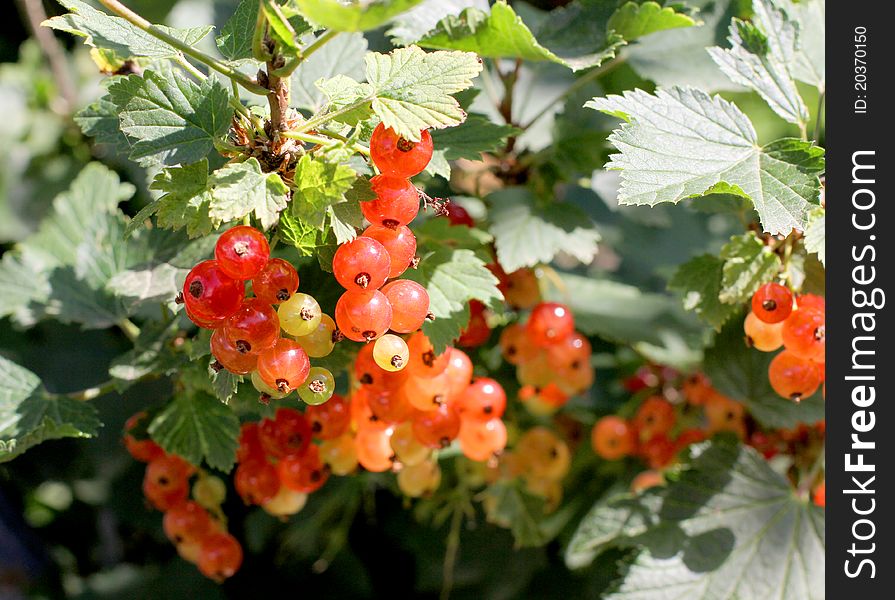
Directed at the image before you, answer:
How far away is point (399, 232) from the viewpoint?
746mm

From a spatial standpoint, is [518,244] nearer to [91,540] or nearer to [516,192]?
[516,192]

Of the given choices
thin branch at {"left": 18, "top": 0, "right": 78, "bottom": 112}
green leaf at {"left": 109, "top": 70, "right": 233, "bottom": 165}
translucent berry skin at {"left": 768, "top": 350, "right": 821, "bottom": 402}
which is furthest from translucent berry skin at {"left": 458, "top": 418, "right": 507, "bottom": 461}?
thin branch at {"left": 18, "top": 0, "right": 78, "bottom": 112}

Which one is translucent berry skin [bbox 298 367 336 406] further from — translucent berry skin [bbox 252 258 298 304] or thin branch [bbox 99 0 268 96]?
thin branch [bbox 99 0 268 96]

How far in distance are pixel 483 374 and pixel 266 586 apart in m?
0.60

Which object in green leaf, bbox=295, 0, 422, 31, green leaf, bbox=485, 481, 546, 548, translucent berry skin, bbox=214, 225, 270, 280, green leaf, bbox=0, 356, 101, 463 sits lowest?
green leaf, bbox=485, 481, 546, 548

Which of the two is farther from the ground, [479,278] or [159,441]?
[479,278]

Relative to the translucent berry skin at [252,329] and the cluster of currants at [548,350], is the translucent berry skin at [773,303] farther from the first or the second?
the translucent berry skin at [252,329]

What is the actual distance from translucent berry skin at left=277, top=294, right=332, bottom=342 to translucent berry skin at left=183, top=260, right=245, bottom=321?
4cm

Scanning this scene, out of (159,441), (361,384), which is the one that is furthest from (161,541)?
(361,384)

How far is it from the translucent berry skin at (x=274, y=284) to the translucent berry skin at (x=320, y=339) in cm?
5

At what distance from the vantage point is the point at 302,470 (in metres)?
0.97

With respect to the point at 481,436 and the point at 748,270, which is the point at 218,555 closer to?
the point at 481,436

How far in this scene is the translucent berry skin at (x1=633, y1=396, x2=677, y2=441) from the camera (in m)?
1.28

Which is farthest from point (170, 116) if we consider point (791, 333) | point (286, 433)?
point (791, 333)
